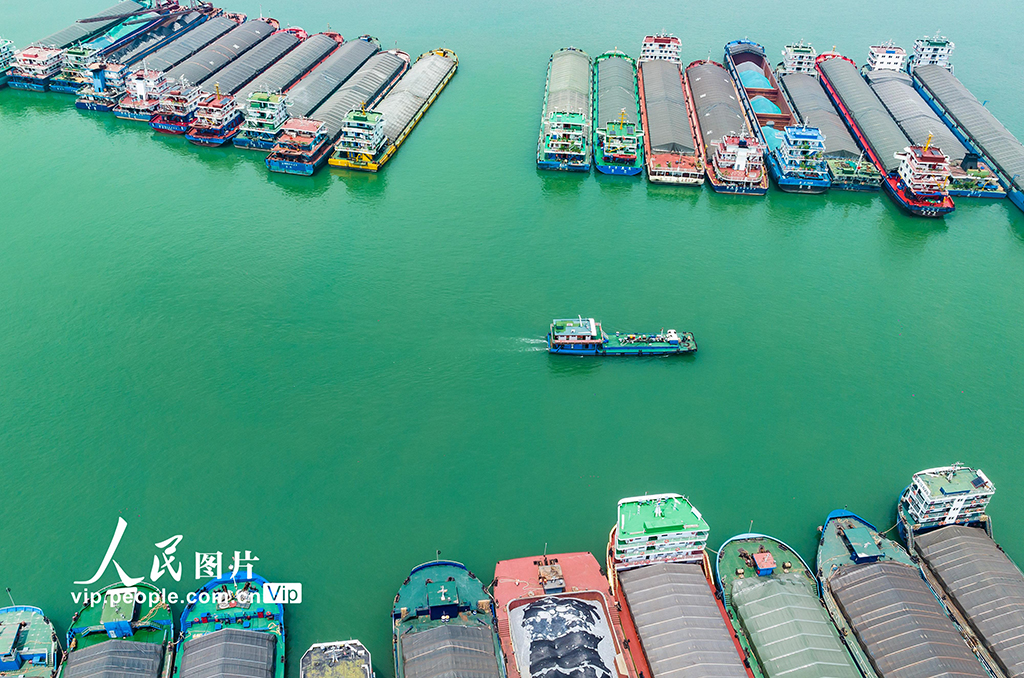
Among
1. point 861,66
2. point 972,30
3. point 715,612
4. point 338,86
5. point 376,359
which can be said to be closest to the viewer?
point 715,612

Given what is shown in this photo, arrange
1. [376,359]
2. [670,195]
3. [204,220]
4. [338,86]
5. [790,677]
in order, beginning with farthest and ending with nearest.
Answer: [338,86] → [670,195] → [204,220] → [376,359] → [790,677]

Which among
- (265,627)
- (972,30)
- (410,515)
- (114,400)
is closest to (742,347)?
(410,515)

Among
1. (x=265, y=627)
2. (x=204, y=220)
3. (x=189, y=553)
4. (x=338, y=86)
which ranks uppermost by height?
(x=338, y=86)

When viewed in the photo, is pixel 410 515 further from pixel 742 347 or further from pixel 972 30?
pixel 972 30

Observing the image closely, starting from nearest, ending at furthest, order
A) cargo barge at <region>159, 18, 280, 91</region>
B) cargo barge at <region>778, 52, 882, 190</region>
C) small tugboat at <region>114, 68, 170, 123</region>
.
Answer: cargo barge at <region>778, 52, 882, 190</region> < small tugboat at <region>114, 68, 170, 123</region> < cargo barge at <region>159, 18, 280, 91</region>

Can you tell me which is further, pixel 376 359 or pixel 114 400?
pixel 376 359

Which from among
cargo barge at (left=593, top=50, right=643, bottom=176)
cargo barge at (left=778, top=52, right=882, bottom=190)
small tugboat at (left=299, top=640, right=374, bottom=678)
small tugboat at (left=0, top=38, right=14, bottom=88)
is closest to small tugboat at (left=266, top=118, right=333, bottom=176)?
cargo barge at (left=593, top=50, right=643, bottom=176)

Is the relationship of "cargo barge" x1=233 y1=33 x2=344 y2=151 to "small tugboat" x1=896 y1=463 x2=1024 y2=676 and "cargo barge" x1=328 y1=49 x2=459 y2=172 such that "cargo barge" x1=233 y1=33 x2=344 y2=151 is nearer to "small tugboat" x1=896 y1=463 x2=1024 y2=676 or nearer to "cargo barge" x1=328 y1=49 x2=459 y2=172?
"cargo barge" x1=328 y1=49 x2=459 y2=172

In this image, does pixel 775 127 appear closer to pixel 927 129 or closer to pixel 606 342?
pixel 927 129
